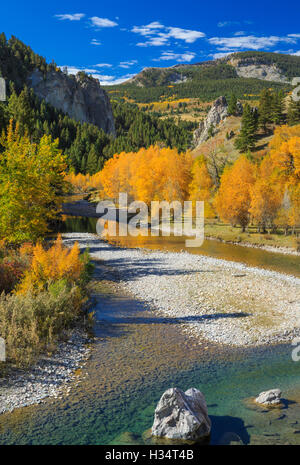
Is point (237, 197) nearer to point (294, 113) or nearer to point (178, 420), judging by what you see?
point (178, 420)

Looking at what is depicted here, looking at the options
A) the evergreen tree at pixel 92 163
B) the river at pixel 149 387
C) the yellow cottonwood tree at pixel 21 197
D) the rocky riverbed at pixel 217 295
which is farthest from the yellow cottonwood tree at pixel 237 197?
the evergreen tree at pixel 92 163

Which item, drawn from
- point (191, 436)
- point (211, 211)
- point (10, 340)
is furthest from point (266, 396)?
point (211, 211)

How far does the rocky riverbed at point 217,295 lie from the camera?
17.5 m

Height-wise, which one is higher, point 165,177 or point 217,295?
point 165,177

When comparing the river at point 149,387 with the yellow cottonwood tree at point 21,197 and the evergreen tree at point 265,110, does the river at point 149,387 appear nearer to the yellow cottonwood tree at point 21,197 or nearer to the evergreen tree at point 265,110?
the yellow cottonwood tree at point 21,197

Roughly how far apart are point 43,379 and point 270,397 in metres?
8.05

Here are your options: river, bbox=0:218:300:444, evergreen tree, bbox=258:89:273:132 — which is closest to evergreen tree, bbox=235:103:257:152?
evergreen tree, bbox=258:89:273:132

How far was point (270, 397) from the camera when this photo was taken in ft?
37.0

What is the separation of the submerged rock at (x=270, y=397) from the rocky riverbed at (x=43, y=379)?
21.6 ft

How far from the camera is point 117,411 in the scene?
11.0 metres

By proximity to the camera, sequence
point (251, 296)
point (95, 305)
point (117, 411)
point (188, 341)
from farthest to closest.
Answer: point (251, 296) → point (95, 305) → point (188, 341) → point (117, 411)

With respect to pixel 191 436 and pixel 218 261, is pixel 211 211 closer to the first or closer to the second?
pixel 218 261

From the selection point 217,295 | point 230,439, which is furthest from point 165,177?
point 230,439

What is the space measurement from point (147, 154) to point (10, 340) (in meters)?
68.6
